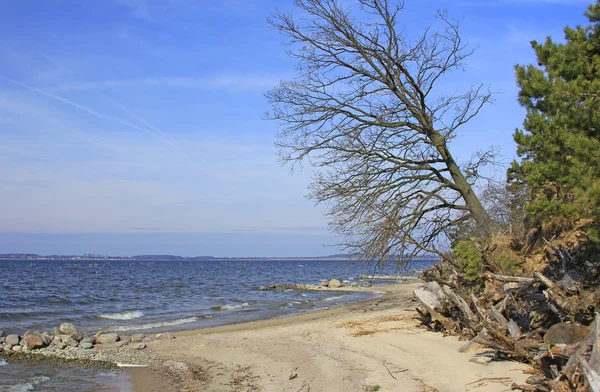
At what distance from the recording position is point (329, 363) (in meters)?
9.56

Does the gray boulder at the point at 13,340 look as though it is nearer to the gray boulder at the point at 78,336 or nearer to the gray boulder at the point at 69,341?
the gray boulder at the point at 69,341

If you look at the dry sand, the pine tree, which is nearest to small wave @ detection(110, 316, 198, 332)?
the dry sand

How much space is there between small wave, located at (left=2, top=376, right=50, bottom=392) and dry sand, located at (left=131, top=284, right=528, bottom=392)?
1.70 meters

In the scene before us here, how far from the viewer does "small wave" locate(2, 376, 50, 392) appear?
934 cm

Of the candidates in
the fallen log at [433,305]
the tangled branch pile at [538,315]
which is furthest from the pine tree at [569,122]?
the fallen log at [433,305]

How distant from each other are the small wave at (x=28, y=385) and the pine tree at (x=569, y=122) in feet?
30.4

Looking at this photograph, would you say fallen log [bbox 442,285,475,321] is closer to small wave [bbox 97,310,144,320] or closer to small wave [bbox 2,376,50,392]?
small wave [bbox 2,376,50,392]

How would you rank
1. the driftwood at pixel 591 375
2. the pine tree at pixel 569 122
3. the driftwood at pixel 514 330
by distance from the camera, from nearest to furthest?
the driftwood at pixel 591 375
the pine tree at pixel 569 122
the driftwood at pixel 514 330

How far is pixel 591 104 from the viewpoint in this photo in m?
7.05

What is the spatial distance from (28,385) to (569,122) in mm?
10258

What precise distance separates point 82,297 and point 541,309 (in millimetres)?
27045

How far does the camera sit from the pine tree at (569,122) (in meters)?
6.77

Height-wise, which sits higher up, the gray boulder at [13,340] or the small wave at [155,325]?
the gray boulder at [13,340]

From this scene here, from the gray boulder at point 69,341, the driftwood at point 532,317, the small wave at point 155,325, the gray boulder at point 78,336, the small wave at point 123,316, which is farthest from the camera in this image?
the small wave at point 123,316
